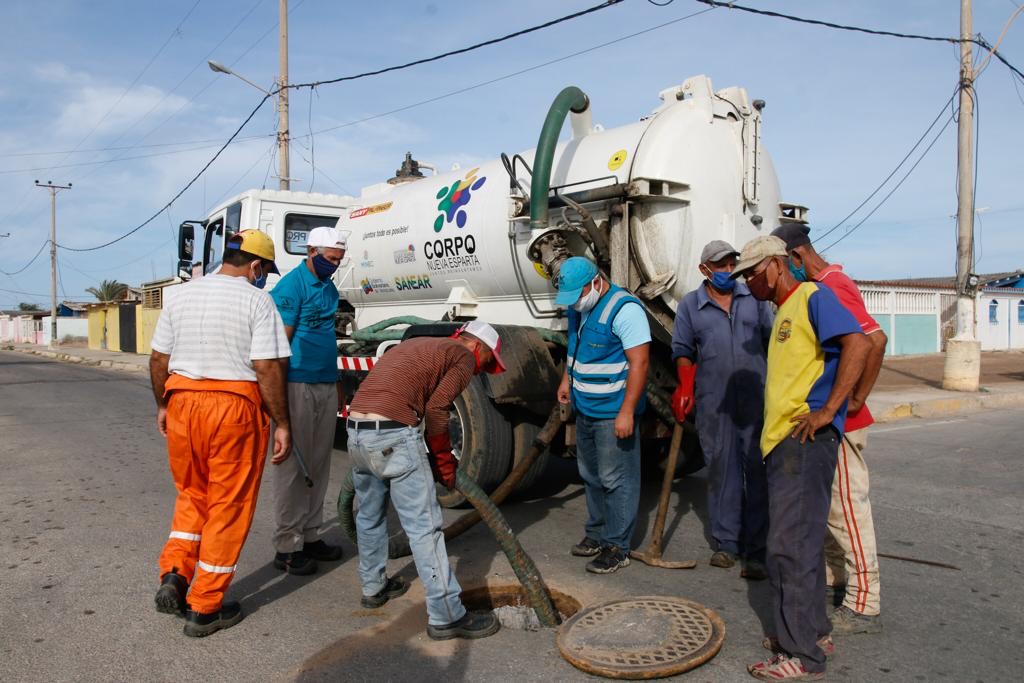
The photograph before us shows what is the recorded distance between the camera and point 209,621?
363 centimetres

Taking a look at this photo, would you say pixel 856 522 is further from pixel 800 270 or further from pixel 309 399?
pixel 309 399

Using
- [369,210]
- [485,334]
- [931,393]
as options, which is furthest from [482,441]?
[931,393]

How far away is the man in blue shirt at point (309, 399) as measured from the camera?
452cm

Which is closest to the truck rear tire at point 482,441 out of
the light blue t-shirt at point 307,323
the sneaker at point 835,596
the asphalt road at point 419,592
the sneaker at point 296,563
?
the asphalt road at point 419,592

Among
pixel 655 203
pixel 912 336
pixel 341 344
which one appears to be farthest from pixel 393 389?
pixel 912 336

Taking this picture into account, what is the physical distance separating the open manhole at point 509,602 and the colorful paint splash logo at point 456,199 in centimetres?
340

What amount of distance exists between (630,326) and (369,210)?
4.42 metres

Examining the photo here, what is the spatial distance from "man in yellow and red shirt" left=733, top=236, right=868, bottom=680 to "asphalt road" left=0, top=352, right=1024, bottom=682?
207mm

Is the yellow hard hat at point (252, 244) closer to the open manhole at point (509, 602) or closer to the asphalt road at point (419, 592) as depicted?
the asphalt road at point (419, 592)

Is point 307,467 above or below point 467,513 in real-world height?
above

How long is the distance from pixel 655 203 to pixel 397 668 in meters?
3.52

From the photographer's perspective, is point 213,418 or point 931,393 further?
point 931,393

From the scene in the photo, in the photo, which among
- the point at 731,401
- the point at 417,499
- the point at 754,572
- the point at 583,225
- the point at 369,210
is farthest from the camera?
the point at 369,210

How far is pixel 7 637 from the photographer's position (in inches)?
141
